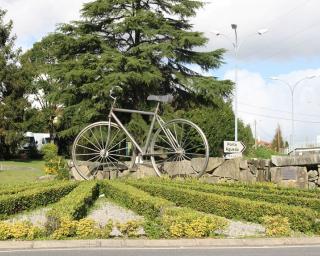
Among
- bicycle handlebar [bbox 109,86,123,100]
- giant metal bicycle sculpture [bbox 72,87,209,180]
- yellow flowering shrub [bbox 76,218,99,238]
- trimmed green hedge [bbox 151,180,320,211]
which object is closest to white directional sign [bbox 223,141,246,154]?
giant metal bicycle sculpture [bbox 72,87,209,180]

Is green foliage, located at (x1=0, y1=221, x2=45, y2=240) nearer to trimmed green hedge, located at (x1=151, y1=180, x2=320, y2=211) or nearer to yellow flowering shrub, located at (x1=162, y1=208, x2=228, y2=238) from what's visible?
yellow flowering shrub, located at (x1=162, y1=208, x2=228, y2=238)

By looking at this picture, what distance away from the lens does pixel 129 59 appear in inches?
1072

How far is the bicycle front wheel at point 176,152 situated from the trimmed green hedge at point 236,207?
7.26 feet

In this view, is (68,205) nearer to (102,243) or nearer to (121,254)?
(102,243)

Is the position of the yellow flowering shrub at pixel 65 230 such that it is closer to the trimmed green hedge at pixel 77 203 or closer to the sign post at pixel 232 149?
the trimmed green hedge at pixel 77 203

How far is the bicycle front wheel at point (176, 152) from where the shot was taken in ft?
58.8

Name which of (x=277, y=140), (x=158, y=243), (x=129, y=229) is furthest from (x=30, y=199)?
(x=277, y=140)

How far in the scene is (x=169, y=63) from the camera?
29.8m

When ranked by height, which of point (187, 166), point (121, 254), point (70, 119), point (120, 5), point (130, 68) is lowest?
point (121, 254)

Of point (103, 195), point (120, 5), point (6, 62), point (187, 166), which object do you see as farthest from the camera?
point (6, 62)

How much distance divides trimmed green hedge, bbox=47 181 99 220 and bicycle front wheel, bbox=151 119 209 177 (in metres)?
2.63

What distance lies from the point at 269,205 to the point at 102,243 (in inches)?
151

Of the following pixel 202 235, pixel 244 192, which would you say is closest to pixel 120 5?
pixel 244 192

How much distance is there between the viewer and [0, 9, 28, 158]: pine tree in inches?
1812
